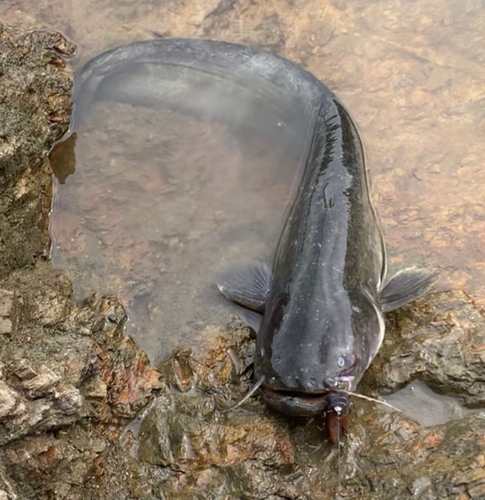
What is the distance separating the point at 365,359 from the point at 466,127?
217cm

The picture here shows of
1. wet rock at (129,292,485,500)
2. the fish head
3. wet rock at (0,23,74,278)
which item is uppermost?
wet rock at (0,23,74,278)

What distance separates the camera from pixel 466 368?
304cm

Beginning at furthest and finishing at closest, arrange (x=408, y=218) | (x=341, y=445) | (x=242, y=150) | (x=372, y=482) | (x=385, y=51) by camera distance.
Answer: (x=385, y=51) < (x=242, y=150) < (x=408, y=218) < (x=341, y=445) < (x=372, y=482)

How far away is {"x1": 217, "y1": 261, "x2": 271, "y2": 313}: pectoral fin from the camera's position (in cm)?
350

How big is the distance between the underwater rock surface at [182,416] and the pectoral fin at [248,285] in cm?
18

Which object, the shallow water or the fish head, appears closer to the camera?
→ the fish head

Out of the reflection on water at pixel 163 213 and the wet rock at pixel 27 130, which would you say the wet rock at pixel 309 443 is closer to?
the reflection on water at pixel 163 213

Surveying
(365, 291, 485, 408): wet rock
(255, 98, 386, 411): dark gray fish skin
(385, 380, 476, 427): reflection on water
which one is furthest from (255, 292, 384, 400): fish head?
(385, 380, 476, 427): reflection on water

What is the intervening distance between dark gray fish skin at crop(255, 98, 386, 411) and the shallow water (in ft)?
0.80

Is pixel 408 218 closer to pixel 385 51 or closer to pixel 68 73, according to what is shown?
pixel 385 51

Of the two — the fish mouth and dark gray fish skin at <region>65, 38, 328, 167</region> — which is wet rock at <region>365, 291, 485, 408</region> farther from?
dark gray fish skin at <region>65, 38, 328, 167</region>

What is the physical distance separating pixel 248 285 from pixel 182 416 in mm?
890

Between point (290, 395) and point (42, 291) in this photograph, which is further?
point (42, 291)

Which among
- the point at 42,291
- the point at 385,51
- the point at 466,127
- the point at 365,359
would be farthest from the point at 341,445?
the point at 385,51
